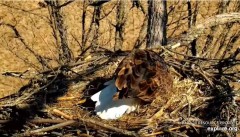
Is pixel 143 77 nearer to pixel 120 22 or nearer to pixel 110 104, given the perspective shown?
pixel 110 104

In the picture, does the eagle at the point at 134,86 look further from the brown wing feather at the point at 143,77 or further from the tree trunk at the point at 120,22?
the tree trunk at the point at 120,22

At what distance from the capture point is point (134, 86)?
2.20 metres

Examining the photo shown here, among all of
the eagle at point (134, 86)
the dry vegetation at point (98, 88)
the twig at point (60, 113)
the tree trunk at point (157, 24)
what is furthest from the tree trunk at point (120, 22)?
the twig at point (60, 113)

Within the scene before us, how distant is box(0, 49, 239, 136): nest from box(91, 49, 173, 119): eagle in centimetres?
5

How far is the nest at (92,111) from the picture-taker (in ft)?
6.78

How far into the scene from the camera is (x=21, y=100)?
2246 millimetres

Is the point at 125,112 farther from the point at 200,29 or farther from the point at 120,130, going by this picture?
the point at 200,29

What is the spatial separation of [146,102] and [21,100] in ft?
2.04

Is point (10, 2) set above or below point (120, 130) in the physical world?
above

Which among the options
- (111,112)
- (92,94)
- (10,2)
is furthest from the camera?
(10,2)

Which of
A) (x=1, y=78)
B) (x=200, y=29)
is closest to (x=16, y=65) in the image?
(x=1, y=78)

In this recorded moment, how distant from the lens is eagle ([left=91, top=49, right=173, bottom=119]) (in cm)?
220

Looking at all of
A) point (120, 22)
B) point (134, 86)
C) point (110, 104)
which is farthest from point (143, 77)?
point (120, 22)

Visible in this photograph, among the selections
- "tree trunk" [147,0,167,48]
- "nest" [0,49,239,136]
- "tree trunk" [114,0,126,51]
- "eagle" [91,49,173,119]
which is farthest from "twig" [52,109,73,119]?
"tree trunk" [114,0,126,51]
